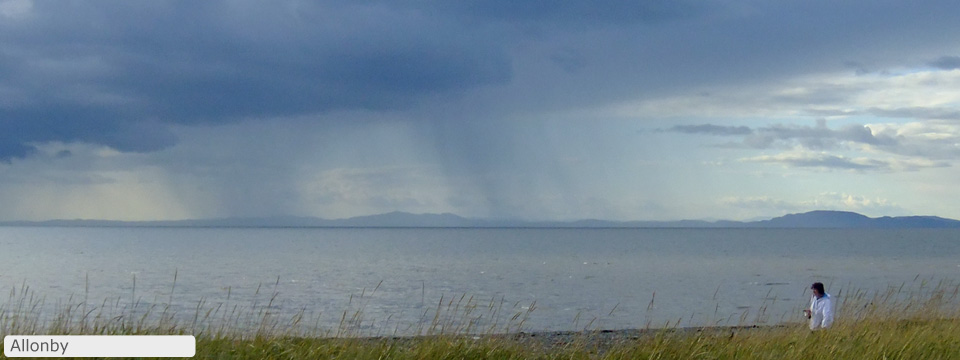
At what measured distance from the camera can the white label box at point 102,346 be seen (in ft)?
27.6

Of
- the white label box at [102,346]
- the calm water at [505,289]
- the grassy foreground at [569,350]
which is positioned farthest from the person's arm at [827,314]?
the white label box at [102,346]

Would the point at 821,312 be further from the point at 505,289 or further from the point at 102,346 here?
the point at 505,289

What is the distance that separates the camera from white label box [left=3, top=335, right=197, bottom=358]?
8.42 m

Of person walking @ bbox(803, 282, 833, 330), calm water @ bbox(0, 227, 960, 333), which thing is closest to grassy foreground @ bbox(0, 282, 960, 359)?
person walking @ bbox(803, 282, 833, 330)

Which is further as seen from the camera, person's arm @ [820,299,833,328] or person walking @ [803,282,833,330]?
person walking @ [803,282,833,330]

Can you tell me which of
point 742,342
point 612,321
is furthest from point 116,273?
point 742,342

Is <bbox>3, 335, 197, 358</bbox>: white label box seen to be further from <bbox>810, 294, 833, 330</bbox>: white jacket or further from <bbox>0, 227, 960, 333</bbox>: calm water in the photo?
<bbox>810, 294, 833, 330</bbox>: white jacket

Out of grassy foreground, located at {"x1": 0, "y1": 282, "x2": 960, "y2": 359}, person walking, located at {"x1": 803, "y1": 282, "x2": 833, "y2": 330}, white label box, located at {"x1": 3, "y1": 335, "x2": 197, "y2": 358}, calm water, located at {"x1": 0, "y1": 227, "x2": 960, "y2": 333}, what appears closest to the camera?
white label box, located at {"x1": 3, "y1": 335, "x2": 197, "y2": 358}

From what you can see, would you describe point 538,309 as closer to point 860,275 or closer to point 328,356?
point 328,356

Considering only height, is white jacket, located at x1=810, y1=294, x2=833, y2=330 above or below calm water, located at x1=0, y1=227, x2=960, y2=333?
above

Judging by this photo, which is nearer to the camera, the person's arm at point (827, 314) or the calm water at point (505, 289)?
the person's arm at point (827, 314)

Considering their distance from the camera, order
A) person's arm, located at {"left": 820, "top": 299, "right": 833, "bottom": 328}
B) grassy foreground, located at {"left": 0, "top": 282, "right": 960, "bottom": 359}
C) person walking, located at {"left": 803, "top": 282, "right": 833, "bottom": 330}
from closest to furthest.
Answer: grassy foreground, located at {"left": 0, "top": 282, "right": 960, "bottom": 359}, person's arm, located at {"left": 820, "top": 299, "right": 833, "bottom": 328}, person walking, located at {"left": 803, "top": 282, "right": 833, "bottom": 330}

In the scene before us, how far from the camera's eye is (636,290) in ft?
157

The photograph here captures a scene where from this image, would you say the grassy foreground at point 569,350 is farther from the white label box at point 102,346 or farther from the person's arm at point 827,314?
the person's arm at point 827,314
